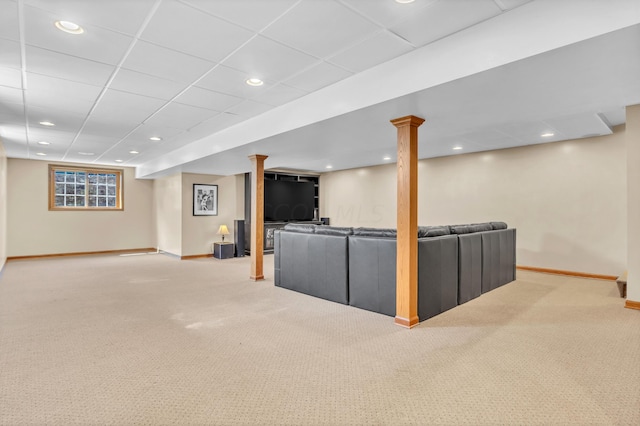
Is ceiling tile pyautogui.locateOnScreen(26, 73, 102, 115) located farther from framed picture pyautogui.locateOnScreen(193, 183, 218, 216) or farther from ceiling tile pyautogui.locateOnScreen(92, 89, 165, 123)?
framed picture pyautogui.locateOnScreen(193, 183, 218, 216)

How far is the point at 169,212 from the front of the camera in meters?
9.57

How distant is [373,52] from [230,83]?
1.57 meters

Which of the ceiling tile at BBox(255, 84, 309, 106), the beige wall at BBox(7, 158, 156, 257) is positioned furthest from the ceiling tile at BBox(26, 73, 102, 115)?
the beige wall at BBox(7, 158, 156, 257)

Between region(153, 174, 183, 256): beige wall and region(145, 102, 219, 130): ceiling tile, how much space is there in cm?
393

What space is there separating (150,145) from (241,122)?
2786mm

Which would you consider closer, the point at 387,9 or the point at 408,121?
the point at 387,9

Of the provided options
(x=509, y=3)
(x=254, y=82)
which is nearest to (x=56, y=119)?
(x=254, y=82)

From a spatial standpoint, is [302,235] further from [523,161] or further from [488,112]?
[523,161]

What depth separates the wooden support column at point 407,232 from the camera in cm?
369

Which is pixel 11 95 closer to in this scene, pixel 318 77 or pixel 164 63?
pixel 164 63

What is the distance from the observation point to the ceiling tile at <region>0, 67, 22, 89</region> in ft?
10.9

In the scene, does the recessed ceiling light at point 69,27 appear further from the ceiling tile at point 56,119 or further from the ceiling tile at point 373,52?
the ceiling tile at point 56,119

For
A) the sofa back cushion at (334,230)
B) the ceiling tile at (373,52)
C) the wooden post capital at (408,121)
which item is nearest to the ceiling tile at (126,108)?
the ceiling tile at (373,52)

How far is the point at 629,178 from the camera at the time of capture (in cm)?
424
